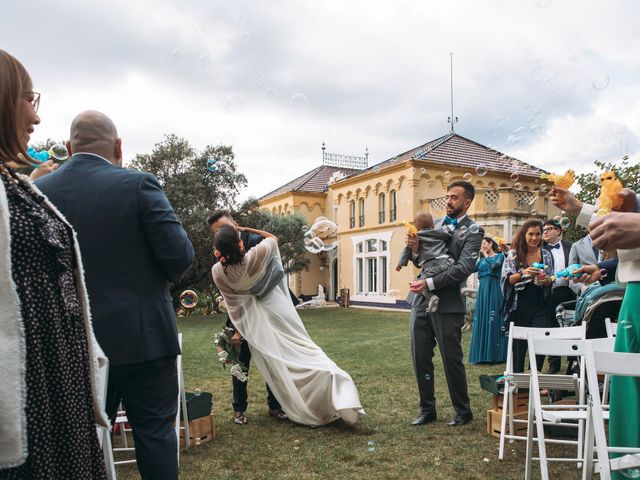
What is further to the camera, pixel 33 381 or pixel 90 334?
pixel 90 334

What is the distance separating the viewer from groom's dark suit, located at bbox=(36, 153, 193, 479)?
2.30 m

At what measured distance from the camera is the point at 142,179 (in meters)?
2.42

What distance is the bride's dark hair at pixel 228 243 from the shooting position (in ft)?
14.1

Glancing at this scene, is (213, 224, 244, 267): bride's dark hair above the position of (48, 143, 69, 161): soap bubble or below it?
below

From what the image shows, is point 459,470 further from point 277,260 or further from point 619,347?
point 277,260

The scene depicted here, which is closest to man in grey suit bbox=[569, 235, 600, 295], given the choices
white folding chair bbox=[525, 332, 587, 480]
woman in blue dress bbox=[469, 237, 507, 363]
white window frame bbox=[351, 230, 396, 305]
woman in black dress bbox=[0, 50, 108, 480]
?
woman in blue dress bbox=[469, 237, 507, 363]

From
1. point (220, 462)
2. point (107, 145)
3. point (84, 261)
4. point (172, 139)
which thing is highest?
point (172, 139)

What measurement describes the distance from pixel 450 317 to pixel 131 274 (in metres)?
3.25

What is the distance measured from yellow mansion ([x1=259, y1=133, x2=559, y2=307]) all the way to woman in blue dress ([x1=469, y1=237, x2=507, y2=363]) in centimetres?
697

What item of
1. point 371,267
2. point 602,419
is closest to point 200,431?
point 602,419

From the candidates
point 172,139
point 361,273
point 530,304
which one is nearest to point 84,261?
point 530,304

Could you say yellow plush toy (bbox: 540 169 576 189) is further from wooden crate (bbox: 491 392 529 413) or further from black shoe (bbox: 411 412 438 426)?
black shoe (bbox: 411 412 438 426)

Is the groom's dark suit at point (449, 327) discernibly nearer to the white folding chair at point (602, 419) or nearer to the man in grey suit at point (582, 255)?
the man in grey suit at point (582, 255)

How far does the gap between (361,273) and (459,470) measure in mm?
24273
